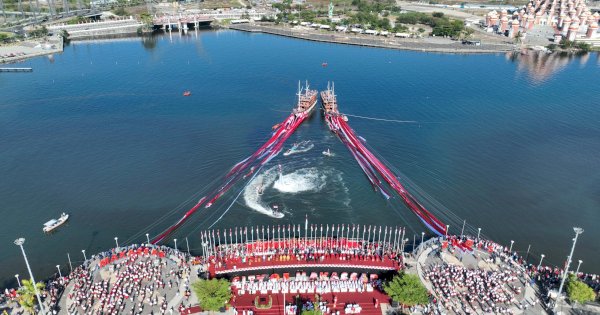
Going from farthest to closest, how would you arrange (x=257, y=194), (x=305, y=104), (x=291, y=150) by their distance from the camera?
(x=305, y=104) → (x=291, y=150) → (x=257, y=194)

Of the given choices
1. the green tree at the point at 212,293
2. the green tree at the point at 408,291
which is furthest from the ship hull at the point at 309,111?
the green tree at the point at 212,293

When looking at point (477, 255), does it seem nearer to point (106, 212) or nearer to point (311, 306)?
point (311, 306)

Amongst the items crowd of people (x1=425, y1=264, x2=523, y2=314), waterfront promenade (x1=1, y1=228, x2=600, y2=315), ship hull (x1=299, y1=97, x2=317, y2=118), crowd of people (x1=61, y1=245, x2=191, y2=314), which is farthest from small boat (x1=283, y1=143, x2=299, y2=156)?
crowd of people (x1=425, y1=264, x2=523, y2=314)

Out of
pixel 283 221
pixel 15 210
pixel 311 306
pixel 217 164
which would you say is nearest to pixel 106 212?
pixel 15 210

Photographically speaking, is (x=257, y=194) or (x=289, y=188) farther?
(x=289, y=188)

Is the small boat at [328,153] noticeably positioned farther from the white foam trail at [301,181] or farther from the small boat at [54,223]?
the small boat at [54,223]

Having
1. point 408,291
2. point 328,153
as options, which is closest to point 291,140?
point 328,153

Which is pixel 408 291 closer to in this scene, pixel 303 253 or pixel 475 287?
pixel 475 287
